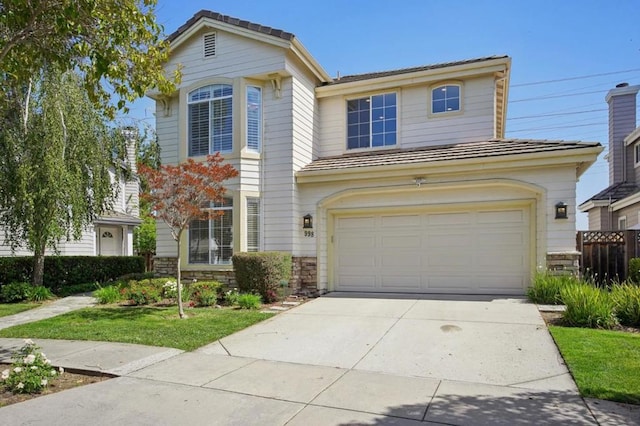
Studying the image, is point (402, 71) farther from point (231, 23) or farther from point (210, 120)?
point (210, 120)

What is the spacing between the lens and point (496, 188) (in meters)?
11.1

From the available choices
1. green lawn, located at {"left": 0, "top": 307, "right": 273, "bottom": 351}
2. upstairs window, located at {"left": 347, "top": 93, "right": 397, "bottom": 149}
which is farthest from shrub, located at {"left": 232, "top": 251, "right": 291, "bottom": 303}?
upstairs window, located at {"left": 347, "top": 93, "right": 397, "bottom": 149}

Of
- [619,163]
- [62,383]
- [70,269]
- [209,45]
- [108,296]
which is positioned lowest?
[62,383]

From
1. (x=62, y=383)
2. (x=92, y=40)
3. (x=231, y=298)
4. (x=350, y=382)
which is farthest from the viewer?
(x=231, y=298)

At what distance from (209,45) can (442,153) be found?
7471 mm

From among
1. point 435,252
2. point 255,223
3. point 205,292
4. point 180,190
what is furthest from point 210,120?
point 435,252

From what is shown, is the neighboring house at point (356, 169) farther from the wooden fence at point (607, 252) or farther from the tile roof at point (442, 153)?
the wooden fence at point (607, 252)

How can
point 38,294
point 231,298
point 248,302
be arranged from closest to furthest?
point 248,302, point 231,298, point 38,294

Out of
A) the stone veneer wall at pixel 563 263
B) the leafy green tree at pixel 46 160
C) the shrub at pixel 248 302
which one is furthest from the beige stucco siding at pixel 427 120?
the leafy green tree at pixel 46 160

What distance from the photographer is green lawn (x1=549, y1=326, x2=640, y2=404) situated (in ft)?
15.6

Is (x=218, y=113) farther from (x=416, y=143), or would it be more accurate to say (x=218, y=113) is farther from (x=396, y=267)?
(x=396, y=267)

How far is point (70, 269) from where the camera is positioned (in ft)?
51.8

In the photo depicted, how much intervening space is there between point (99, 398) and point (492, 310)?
24.5 feet

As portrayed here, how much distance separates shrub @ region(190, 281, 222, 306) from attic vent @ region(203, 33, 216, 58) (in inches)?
262
